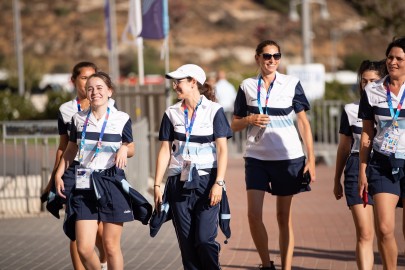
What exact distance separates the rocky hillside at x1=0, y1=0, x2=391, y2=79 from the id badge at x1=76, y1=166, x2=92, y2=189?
241 feet

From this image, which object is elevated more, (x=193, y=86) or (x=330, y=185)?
(x=193, y=86)

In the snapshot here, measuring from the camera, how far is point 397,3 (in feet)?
119

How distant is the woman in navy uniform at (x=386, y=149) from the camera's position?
746cm

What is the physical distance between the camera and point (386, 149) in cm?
754

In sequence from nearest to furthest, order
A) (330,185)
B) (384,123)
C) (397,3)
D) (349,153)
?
(384,123)
(349,153)
(330,185)
(397,3)

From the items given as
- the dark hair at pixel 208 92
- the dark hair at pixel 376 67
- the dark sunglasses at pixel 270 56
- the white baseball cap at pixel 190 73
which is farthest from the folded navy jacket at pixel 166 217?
the dark hair at pixel 376 67

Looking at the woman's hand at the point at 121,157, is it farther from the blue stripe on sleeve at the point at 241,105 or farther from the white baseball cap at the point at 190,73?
the blue stripe on sleeve at the point at 241,105

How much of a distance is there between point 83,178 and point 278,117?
183 cm

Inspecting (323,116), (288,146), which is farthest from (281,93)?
(323,116)

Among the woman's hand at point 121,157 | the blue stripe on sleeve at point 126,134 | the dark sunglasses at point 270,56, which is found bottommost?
the woman's hand at point 121,157

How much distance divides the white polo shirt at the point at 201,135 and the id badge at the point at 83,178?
591 mm

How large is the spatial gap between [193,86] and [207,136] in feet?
1.22

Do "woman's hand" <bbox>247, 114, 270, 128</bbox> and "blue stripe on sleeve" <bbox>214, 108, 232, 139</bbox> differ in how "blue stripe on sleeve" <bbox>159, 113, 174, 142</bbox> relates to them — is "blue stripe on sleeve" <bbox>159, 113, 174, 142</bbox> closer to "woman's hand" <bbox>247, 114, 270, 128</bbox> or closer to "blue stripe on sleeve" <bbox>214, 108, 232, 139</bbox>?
"blue stripe on sleeve" <bbox>214, 108, 232, 139</bbox>

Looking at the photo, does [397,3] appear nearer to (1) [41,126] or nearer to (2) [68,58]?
(1) [41,126]
